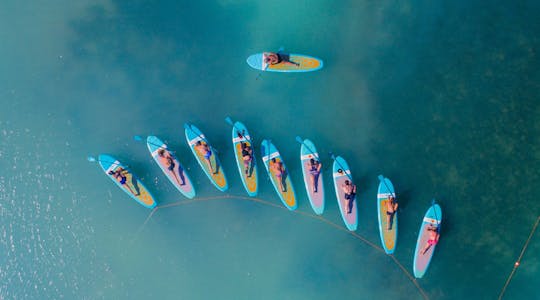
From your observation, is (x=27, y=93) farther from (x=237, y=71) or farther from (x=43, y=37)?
(x=237, y=71)

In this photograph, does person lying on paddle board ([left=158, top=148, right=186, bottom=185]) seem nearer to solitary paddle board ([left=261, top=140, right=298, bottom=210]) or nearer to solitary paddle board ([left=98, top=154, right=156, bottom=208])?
solitary paddle board ([left=98, top=154, right=156, bottom=208])

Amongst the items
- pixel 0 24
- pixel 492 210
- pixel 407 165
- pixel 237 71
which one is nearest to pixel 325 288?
pixel 407 165

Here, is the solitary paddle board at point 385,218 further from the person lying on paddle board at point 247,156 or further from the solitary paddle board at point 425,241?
the person lying on paddle board at point 247,156

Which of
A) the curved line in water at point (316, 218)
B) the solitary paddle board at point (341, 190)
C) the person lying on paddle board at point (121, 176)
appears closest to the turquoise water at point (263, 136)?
the curved line in water at point (316, 218)

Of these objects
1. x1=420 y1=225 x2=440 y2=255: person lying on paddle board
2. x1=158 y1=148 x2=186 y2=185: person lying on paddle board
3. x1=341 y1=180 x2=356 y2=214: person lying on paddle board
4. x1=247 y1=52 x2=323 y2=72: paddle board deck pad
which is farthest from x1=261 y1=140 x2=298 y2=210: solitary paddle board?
x1=420 y1=225 x2=440 y2=255: person lying on paddle board

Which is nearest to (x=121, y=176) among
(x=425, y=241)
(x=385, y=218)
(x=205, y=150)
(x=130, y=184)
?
(x=130, y=184)

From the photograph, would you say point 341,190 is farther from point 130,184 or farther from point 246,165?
point 130,184
